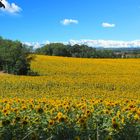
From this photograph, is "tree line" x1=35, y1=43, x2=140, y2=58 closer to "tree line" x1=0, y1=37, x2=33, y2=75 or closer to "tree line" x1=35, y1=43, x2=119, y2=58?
"tree line" x1=35, y1=43, x2=119, y2=58

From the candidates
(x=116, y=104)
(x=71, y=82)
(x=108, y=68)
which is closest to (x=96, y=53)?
(x=108, y=68)

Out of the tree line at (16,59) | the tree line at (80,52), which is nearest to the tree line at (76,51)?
the tree line at (80,52)

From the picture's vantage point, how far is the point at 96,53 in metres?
105

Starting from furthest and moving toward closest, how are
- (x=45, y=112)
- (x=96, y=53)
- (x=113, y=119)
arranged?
(x=96, y=53) < (x=45, y=112) < (x=113, y=119)

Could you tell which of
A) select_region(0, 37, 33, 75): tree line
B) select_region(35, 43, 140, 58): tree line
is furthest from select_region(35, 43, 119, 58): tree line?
select_region(0, 37, 33, 75): tree line

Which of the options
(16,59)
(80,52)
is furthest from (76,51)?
(16,59)

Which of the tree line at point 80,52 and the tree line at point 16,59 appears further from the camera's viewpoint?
the tree line at point 80,52

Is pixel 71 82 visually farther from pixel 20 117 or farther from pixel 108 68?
pixel 20 117

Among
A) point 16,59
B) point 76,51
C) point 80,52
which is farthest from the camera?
point 76,51

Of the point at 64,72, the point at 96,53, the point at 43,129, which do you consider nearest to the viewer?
the point at 43,129

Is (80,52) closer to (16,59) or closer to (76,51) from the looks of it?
(76,51)

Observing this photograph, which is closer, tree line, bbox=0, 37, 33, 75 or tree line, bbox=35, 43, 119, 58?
tree line, bbox=0, 37, 33, 75

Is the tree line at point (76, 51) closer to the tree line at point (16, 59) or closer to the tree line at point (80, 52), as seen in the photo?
the tree line at point (80, 52)

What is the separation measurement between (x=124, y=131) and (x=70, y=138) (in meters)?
0.98
